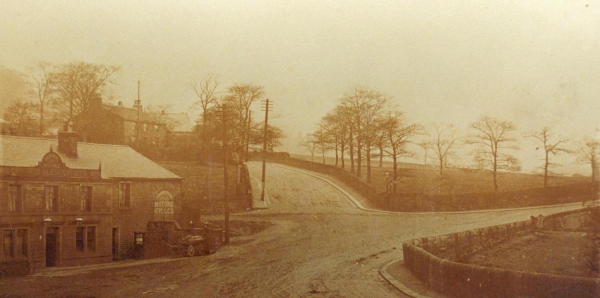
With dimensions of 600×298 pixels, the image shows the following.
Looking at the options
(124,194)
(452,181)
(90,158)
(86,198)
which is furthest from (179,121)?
(452,181)

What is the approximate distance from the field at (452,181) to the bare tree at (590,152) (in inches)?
199

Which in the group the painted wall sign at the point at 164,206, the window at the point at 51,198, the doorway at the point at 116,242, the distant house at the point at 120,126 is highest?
the distant house at the point at 120,126

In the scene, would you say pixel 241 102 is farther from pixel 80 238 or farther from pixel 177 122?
pixel 80 238

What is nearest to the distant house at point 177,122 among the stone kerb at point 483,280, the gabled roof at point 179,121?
the gabled roof at point 179,121

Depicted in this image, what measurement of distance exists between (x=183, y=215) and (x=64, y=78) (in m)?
14.6

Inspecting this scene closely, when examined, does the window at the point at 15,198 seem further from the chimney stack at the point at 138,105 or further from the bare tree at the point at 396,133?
the bare tree at the point at 396,133

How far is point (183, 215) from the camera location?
111 ft

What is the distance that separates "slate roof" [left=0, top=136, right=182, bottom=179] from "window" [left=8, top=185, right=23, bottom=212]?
1176 millimetres

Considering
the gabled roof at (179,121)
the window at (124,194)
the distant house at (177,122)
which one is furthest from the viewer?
the gabled roof at (179,121)

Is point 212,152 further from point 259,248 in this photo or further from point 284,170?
point 259,248

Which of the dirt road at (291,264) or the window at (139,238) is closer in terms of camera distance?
the dirt road at (291,264)

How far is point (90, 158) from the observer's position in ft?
96.2

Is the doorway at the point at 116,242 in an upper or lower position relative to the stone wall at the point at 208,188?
lower

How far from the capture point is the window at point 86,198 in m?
26.8
